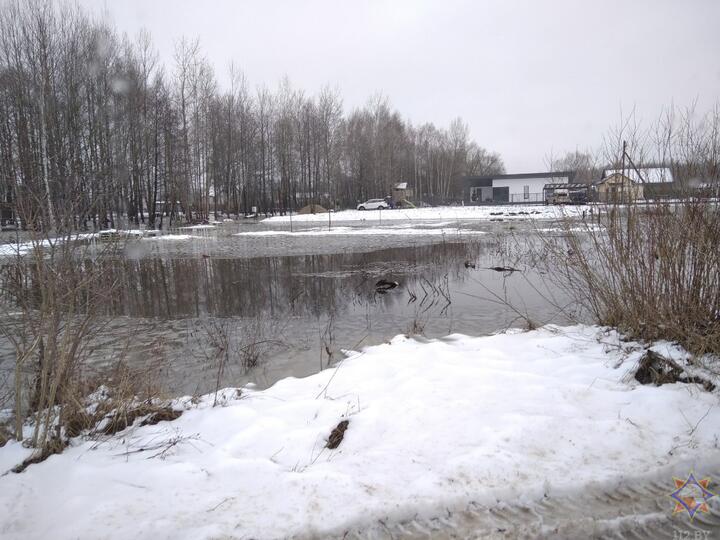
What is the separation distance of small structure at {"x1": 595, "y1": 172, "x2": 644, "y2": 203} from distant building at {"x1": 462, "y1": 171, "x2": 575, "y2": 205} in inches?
2741

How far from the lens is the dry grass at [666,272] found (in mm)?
4570

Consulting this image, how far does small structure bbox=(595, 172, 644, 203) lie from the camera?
536cm

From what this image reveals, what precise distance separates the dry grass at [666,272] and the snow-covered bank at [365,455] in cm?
62

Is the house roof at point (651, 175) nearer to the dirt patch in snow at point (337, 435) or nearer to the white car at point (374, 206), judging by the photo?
the dirt patch in snow at point (337, 435)

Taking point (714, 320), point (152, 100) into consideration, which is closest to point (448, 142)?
Answer: point (152, 100)

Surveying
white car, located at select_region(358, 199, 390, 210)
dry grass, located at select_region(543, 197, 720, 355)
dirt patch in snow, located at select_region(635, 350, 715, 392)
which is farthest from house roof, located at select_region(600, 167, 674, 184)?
white car, located at select_region(358, 199, 390, 210)

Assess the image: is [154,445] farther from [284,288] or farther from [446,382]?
[284,288]

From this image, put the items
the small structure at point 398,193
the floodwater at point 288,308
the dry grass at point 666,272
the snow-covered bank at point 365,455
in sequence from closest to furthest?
the snow-covered bank at point 365,455 → the dry grass at point 666,272 → the floodwater at point 288,308 → the small structure at point 398,193

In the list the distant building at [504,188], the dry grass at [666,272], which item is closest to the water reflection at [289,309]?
the dry grass at [666,272]

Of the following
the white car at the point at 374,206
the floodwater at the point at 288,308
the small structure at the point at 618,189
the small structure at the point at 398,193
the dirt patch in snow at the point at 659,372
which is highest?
the small structure at the point at 398,193

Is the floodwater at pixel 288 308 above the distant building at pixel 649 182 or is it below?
below

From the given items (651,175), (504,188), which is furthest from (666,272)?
(504,188)

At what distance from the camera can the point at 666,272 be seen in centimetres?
492

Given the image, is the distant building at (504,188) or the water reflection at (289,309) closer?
the water reflection at (289,309)
